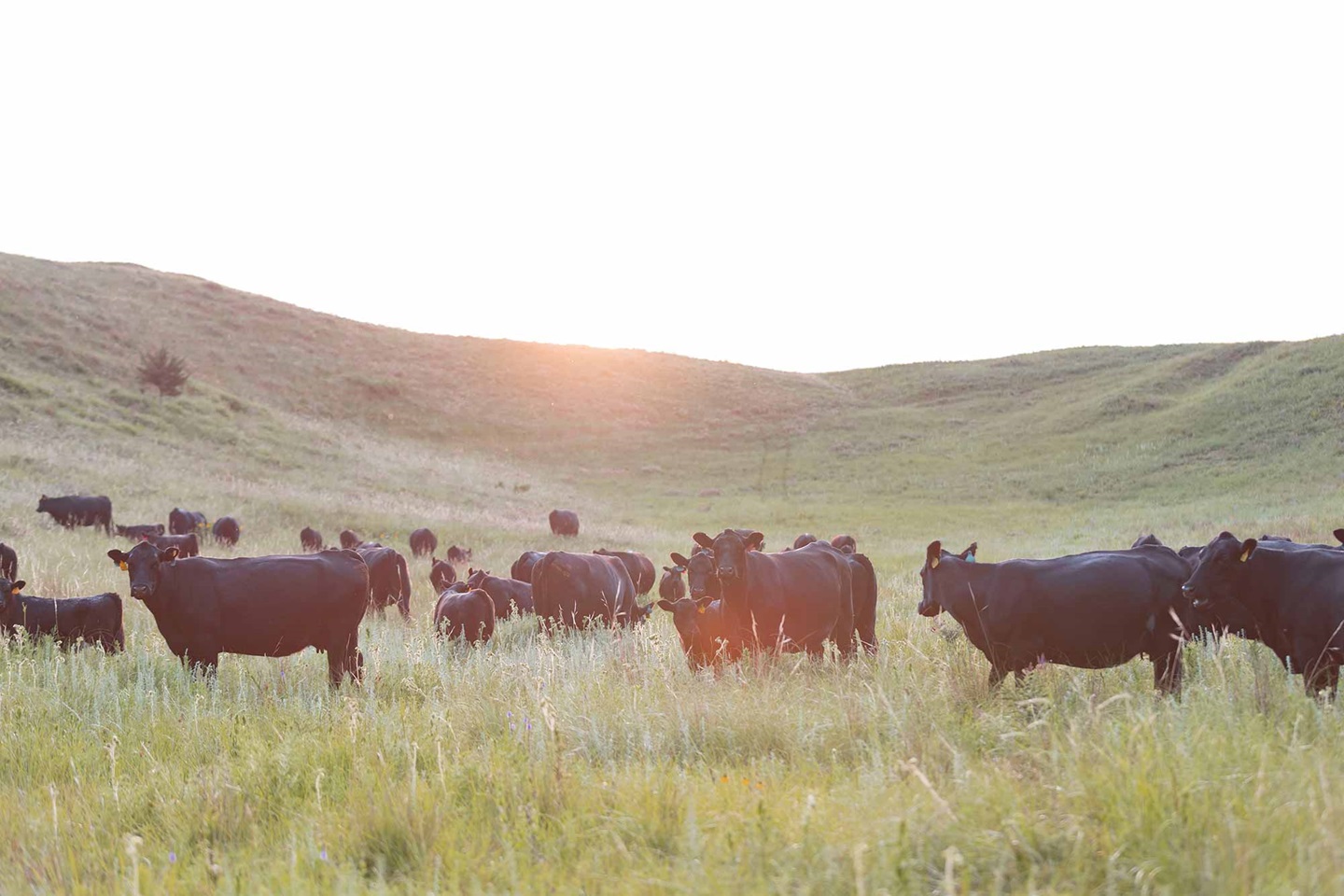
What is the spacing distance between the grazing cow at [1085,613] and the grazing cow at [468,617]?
6.58 meters

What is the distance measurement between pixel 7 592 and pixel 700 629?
25.3 feet

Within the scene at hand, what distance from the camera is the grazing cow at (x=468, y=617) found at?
11.7m

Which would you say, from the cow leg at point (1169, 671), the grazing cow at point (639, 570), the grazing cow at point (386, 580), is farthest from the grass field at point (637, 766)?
the grazing cow at point (639, 570)

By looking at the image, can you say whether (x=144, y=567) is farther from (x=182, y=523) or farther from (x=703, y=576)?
(x=182, y=523)

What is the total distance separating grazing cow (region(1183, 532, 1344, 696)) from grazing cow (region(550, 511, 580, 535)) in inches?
1042

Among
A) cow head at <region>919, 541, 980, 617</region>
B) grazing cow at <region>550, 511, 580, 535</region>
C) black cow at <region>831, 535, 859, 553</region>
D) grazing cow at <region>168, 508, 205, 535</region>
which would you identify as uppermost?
cow head at <region>919, 541, 980, 617</region>

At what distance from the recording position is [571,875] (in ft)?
11.9

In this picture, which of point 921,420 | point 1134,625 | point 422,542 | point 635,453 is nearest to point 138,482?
point 422,542

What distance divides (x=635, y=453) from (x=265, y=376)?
88.7 ft

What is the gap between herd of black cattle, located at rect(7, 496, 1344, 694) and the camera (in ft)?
21.0

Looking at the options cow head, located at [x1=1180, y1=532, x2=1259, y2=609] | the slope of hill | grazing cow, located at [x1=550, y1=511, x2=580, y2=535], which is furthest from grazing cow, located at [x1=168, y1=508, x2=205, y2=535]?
cow head, located at [x1=1180, y1=532, x2=1259, y2=609]

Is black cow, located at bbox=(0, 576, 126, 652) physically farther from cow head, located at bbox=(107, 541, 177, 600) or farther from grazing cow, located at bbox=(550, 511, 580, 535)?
grazing cow, located at bbox=(550, 511, 580, 535)

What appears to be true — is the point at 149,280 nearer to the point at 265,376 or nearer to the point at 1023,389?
the point at 265,376

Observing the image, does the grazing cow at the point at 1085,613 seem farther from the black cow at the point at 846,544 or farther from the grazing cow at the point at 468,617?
the grazing cow at the point at 468,617
